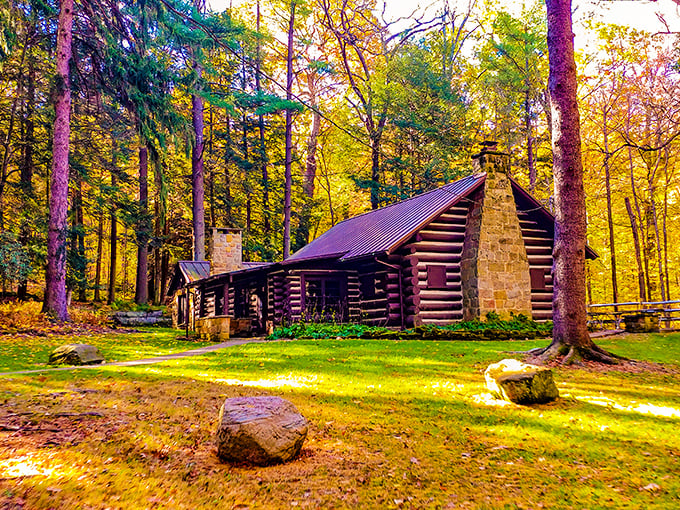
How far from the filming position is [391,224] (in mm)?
19906

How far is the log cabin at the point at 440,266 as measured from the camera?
17281 millimetres

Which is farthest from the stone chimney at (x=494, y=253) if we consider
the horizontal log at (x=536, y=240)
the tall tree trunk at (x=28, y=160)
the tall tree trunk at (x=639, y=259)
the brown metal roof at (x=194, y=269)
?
the tall tree trunk at (x=28, y=160)

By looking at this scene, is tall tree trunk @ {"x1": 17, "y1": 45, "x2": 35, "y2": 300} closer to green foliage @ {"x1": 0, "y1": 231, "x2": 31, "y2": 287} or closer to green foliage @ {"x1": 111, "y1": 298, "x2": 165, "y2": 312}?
green foliage @ {"x1": 0, "y1": 231, "x2": 31, "y2": 287}

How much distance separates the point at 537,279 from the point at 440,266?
14.1ft

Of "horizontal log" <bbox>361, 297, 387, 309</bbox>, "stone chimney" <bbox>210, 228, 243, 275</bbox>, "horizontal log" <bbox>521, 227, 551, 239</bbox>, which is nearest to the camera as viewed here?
"horizontal log" <bbox>361, 297, 387, 309</bbox>

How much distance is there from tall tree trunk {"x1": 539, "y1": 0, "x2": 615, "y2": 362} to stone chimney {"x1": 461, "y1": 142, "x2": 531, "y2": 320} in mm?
7019

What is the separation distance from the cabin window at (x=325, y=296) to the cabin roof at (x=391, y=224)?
1215 millimetres

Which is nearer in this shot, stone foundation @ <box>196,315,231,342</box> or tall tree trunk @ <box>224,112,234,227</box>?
stone foundation @ <box>196,315,231,342</box>

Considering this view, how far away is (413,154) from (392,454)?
29518 millimetres

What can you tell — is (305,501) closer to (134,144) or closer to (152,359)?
(152,359)

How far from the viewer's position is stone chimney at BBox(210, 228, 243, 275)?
24.8m

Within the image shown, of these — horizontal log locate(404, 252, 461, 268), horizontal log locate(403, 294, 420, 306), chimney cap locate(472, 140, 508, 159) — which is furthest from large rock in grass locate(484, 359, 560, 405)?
chimney cap locate(472, 140, 508, 159)

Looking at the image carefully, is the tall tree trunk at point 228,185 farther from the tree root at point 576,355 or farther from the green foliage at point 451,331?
the tree root at point 576,355

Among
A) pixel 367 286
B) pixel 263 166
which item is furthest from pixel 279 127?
pixel 367 286
